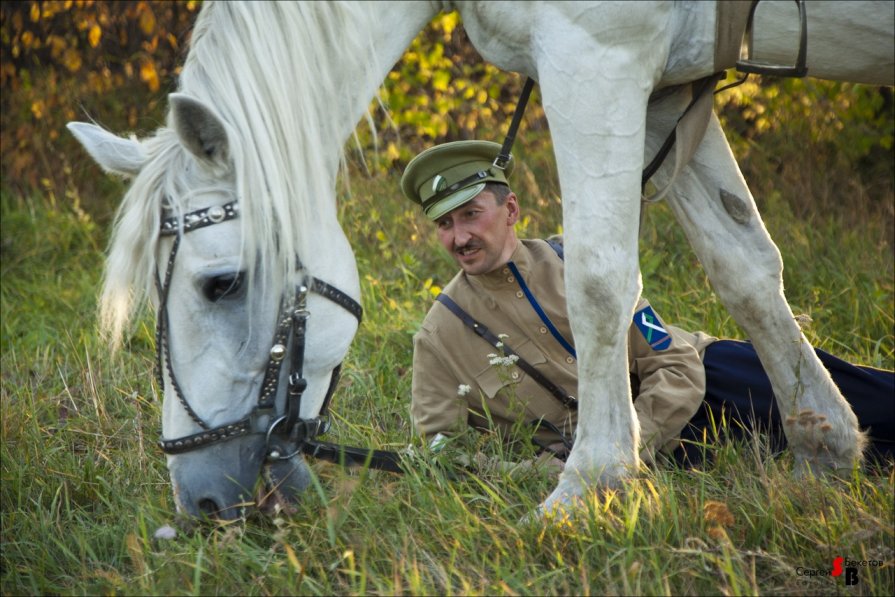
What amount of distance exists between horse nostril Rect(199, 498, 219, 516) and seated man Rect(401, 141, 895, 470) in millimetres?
784

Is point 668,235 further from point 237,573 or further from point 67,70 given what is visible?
point 67,70

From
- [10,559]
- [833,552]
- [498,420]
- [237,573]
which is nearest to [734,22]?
[833,552]

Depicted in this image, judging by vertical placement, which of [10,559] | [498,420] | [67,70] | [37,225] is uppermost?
[67,70]

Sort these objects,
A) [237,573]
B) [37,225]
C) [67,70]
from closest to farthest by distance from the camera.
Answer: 1. [237,573]
2. [37,225]
3. [67,70]

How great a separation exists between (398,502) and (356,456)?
0.20 m

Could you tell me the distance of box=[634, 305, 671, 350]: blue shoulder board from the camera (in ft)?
9.93

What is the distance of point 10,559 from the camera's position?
271 centimetres

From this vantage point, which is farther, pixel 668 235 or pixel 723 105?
pixel 723 105

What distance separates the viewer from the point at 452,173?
3.07m

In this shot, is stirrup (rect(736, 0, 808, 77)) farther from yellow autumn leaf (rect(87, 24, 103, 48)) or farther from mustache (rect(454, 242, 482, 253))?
yellow autumn leaf (rect(87, 24, 103, 48))

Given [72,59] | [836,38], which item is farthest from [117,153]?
[72,59]

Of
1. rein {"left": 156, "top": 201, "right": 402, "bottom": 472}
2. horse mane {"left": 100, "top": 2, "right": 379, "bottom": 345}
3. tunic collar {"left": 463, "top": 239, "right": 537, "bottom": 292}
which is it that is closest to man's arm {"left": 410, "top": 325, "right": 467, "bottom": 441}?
tunic collar {"left": 463, "top": 239, "right": 537, "bottom": 292}

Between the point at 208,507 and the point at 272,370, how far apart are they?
411mm

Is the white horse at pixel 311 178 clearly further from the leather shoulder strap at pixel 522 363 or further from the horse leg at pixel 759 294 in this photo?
the leather shoulder strap at pixel 522 363
